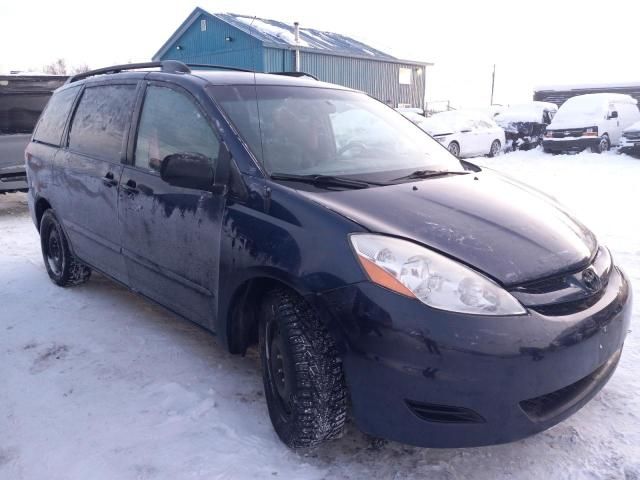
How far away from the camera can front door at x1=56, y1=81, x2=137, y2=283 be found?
11.8 feet

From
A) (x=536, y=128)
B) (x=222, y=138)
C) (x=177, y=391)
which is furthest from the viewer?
(x=536, y=128)

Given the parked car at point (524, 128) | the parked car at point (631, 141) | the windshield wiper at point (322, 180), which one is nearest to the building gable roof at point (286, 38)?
the parked car at point (524, 128)

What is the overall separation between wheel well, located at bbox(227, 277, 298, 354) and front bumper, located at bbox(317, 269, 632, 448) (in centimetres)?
47

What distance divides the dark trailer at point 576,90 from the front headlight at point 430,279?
75.5 ft

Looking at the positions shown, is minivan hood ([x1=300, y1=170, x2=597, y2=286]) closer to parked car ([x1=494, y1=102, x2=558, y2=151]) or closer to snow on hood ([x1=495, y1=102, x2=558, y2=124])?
parked car ([x1=494, y1=102, x2=558, y2=151])

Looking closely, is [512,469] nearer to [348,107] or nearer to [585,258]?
[585,258]

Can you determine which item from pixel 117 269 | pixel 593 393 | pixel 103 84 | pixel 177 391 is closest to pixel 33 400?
pixel 177 391

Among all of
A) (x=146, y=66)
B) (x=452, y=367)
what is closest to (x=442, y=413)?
(x=452, y=367)

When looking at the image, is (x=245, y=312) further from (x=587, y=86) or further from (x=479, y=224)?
(x=587, y=86)

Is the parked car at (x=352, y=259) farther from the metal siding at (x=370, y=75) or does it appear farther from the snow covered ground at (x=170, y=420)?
the metal siding at (x=370, y=75)

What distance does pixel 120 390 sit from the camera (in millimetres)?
2984

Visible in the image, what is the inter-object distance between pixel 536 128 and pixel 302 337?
17786 millimetres

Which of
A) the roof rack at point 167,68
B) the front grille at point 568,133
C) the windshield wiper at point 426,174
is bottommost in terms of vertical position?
the front grille at point 568,133

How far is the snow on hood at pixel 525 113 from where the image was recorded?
1809 cm
